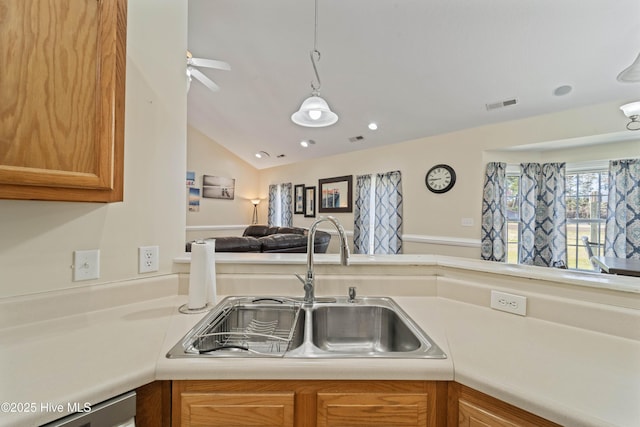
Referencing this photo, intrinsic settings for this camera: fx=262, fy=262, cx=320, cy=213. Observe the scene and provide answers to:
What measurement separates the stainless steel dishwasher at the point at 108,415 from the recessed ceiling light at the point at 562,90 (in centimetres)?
397

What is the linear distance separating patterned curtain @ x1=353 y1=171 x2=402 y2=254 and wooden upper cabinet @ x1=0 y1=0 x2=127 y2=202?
162 inches

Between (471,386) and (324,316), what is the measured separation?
628mm

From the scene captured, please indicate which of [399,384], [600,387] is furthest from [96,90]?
[600,387]

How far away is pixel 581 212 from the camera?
12.0 feet

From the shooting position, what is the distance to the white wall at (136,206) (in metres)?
0.94

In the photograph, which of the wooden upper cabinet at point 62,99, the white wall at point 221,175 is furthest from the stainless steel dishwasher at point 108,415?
the white wall at point 221,175

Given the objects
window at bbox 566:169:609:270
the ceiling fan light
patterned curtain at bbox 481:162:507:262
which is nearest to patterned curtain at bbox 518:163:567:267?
window at bbox 566:169:609:270

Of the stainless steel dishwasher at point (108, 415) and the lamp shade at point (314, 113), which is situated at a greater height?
the lamp shade at point (314, 113)

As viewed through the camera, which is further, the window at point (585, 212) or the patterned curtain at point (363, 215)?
the patterned curtain at point (363, 215)

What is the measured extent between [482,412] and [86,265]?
4.69 ft

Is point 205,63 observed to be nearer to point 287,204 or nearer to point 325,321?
point 325,321

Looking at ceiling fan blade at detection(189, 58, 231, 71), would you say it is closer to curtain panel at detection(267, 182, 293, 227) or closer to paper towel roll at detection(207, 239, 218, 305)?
paper towel roll at detection(207, 239, 218, 305)

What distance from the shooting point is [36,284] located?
3.13ft

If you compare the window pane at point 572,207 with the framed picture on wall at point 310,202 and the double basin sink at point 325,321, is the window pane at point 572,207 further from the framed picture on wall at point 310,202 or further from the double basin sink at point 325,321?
the framed picture on wall at point 310,202
